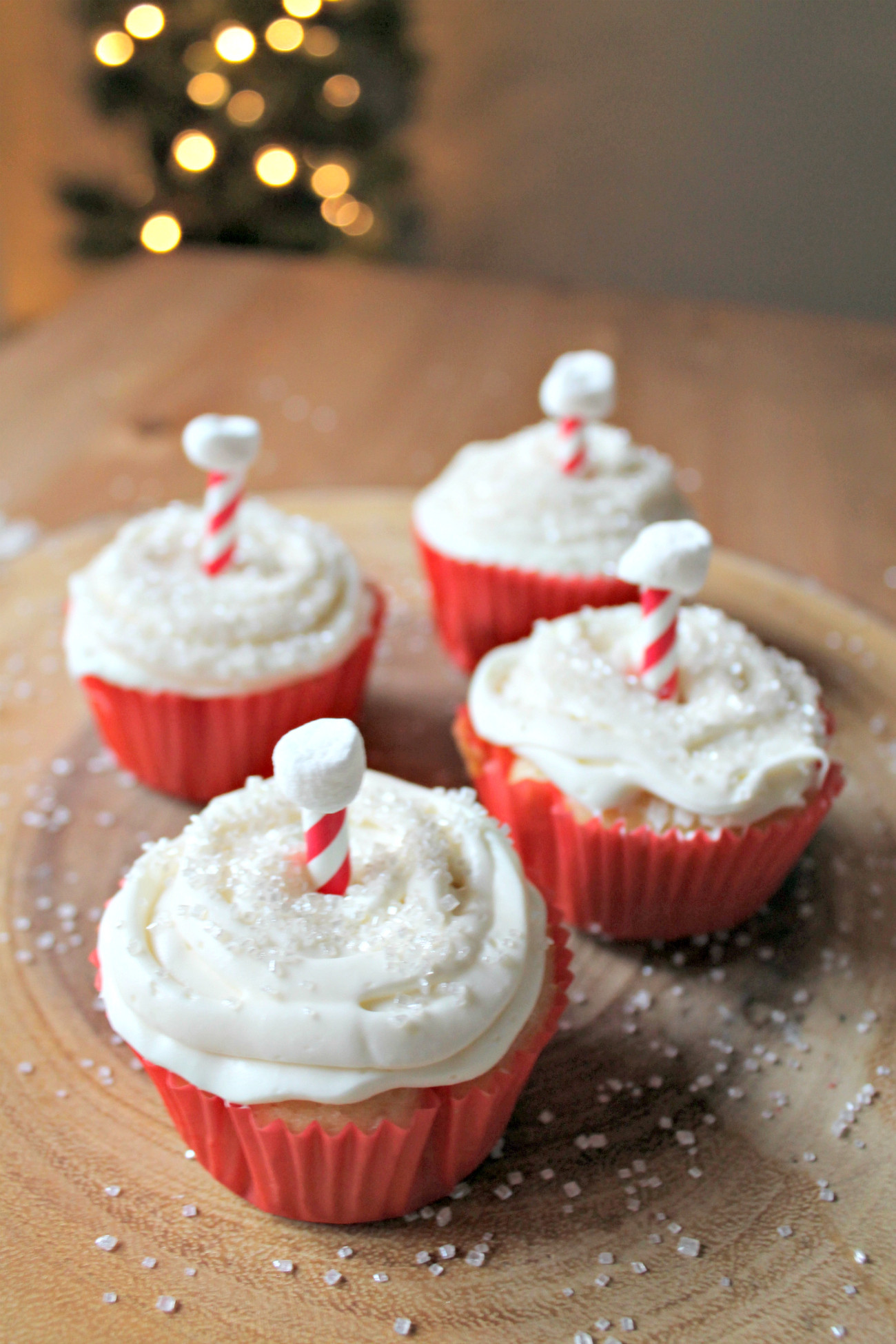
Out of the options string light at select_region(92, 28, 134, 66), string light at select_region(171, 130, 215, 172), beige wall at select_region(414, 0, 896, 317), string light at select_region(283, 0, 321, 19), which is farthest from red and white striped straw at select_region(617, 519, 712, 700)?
beige wall at select_region(414, 0, 896, 317)

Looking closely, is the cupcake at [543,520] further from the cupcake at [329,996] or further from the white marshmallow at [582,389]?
the cupcake at [329,996]

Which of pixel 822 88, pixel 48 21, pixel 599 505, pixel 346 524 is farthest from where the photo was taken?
pixel 48 21

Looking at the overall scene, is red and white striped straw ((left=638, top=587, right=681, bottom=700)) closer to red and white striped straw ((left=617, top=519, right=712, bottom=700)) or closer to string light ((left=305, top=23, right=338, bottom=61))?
red and white striped straw ((left=617, top=519, right=712, bottom=700))

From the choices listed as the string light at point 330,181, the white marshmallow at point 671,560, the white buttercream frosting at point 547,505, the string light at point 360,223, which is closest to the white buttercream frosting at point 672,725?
the white marshmallow at point 671,560

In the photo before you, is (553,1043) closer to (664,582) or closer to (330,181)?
(664,582)

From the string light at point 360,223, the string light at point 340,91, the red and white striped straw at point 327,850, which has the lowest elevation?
the string light at point 360,223

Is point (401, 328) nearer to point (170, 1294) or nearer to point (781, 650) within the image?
point (781, 650)

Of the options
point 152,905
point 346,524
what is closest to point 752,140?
point 346,524
